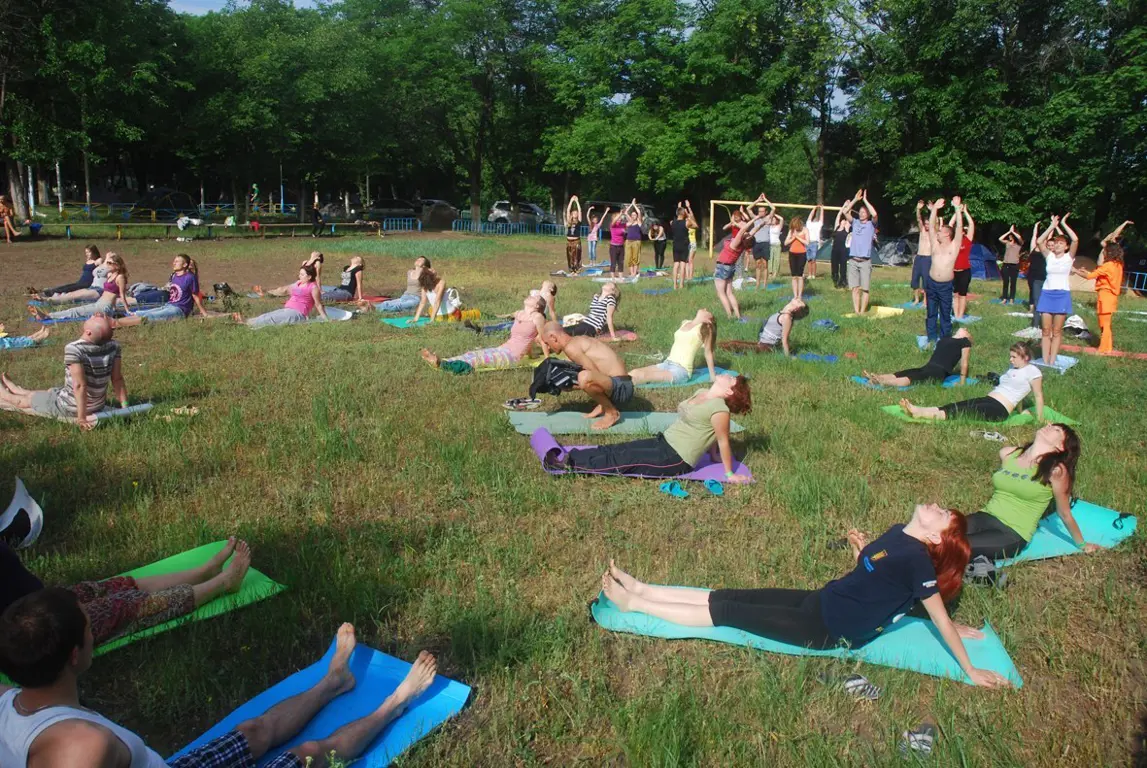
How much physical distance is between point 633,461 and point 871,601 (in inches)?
105

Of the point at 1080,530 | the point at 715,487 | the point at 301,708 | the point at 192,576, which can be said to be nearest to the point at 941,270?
the point at 1080,530

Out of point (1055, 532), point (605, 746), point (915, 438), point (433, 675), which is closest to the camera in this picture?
point (605, 746)

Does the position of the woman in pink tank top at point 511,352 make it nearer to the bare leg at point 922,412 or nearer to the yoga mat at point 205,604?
the bare leg at point 922,412

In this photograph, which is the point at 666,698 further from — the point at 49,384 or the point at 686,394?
the point at 49,384

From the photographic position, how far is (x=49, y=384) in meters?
9.09

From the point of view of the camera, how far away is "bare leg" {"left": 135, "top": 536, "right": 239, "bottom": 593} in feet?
14.5

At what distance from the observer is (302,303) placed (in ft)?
45.0

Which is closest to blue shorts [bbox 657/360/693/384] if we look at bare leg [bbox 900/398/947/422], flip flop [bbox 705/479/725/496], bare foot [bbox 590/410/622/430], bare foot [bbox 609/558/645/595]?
bare foot [bbox 590/410/622/430]

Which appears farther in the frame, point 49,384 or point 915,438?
point 49,384

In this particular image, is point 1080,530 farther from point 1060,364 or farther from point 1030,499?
point 1060,364

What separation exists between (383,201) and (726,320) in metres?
35.6

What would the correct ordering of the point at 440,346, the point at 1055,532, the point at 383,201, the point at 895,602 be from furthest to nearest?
the point at 383,201
the point at 440,346
the point at 1055,532
the point at 895,602

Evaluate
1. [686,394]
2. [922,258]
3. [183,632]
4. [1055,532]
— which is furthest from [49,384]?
[922,258]

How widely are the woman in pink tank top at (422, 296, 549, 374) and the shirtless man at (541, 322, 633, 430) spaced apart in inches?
67.6
